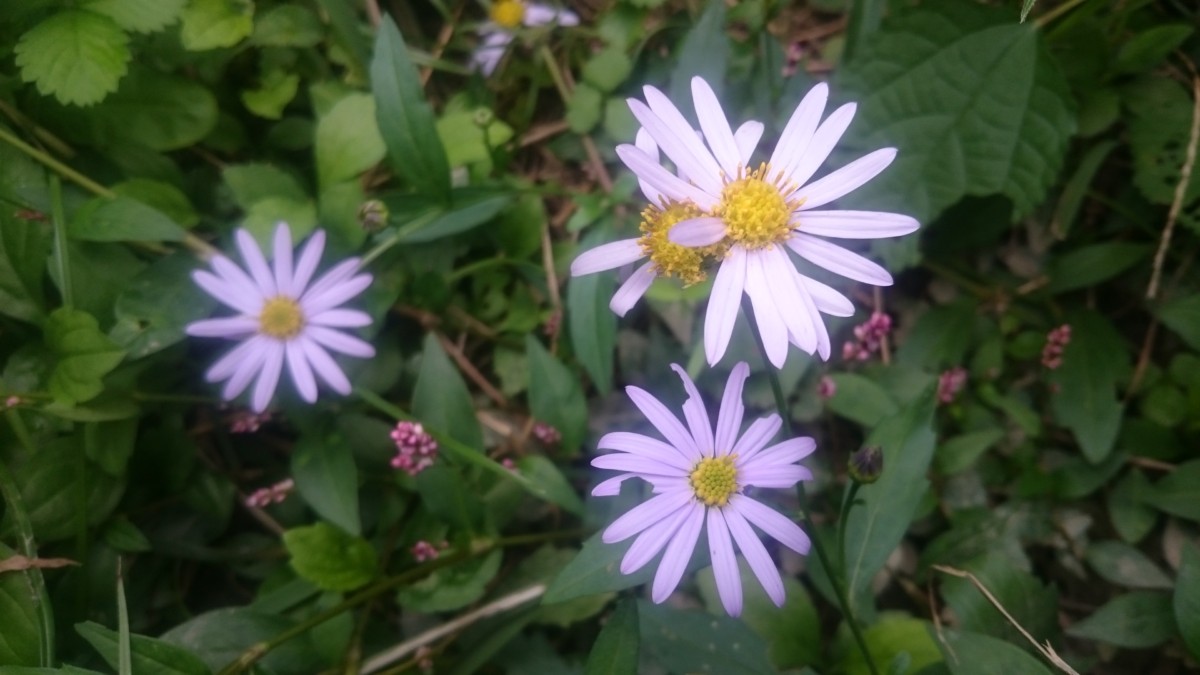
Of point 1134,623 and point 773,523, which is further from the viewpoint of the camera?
point 1134,623

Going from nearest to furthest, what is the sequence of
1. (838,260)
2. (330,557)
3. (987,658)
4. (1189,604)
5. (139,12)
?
(838,260), (987,658), (1189,604), (139,12), (330,557)

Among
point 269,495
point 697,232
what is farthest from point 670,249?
point 269,495

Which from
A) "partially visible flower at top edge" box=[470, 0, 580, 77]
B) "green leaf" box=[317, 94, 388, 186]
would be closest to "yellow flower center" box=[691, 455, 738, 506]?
"green leaf" box=[317, 94, 388, 186]

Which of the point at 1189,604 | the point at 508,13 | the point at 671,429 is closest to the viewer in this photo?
the point at 671,429

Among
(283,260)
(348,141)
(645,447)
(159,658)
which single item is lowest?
(159,658)

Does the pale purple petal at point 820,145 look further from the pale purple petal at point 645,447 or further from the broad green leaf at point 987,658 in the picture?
the broad green leaf at point 987,658

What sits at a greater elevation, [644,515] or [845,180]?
[845,180]

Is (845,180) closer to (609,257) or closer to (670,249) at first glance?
(670,249)

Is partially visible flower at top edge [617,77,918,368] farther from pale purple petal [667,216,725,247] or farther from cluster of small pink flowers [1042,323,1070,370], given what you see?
cluster of small pink flowers [1042,323,1070,370]
